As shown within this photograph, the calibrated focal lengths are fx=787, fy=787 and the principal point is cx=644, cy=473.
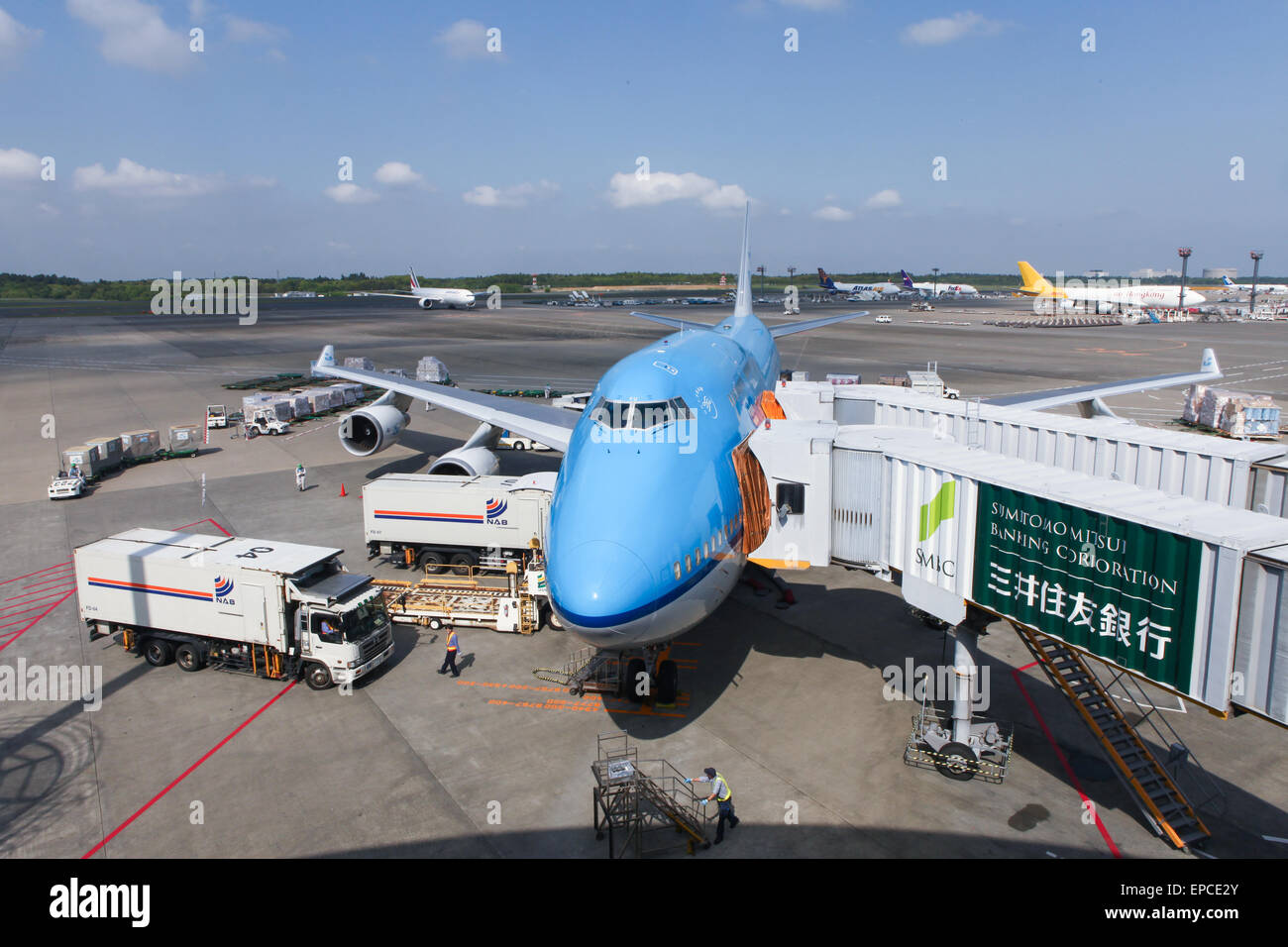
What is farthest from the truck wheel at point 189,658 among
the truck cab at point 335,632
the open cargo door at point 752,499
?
the open cargo door at point 752,499

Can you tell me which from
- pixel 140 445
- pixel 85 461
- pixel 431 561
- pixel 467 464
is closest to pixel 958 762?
pixel 431 561

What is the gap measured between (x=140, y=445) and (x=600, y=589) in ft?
133

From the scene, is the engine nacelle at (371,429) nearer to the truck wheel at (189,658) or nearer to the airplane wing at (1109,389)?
the truck wheel at (189,658)

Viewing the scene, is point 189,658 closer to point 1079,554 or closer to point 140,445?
point 1079,554

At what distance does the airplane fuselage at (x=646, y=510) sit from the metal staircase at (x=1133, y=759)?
6027 millimetres

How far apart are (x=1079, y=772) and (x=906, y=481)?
6821mm

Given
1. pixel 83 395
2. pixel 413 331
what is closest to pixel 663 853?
pixel 83 395

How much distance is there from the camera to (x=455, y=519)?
27.0m

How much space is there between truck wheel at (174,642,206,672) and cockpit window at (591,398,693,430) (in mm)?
12730

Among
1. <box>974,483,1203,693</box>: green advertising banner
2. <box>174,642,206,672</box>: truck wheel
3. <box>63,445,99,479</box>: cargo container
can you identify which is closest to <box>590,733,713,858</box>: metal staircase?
<box>974,483,1203,693</box>: green advertising banner

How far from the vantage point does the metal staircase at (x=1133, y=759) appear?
13828mm

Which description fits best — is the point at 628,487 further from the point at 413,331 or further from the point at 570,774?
the point at 413,331

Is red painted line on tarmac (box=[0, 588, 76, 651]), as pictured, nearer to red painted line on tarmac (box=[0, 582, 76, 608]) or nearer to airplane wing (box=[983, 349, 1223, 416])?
red painted line on tarmac (box=[0, 582, 76, 608])

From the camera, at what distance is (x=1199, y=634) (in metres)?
11.5
